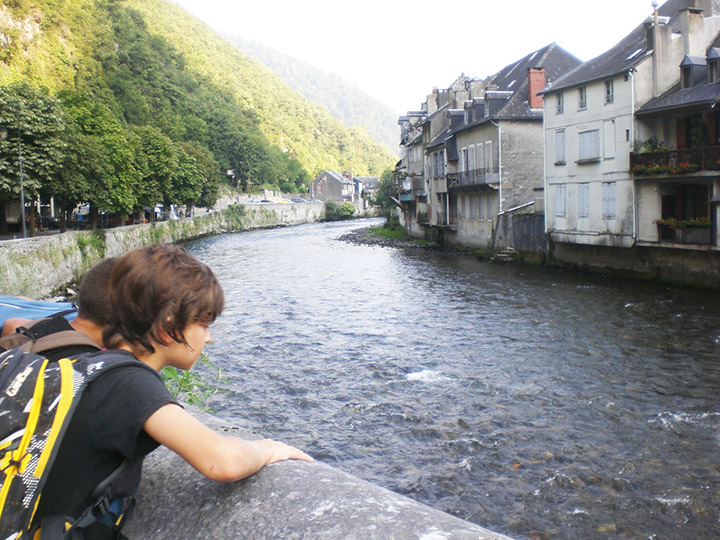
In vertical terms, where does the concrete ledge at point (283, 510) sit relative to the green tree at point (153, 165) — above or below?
below

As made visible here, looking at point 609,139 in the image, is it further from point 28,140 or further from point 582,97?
point 28,140

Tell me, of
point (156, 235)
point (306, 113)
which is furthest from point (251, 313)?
point (306, 113)

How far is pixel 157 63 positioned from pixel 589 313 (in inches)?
3997

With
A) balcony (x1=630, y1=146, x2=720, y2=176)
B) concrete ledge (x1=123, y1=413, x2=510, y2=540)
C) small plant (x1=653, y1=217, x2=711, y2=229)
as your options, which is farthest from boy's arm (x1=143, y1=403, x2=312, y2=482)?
small plant (x1=653, y1=217, x2=711, y2=229)

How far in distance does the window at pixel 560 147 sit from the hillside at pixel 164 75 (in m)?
41.2

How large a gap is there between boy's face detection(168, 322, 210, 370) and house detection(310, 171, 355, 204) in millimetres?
127920

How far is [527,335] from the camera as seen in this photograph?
58.7 ft

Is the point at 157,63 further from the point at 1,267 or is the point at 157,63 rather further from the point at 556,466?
the point at 556,466

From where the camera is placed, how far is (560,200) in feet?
104

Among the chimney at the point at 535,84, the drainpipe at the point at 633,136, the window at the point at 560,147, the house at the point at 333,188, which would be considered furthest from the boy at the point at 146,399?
the house at the point at 333,188

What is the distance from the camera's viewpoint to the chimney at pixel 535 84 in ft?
127

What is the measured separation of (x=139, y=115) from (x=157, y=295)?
9103cm

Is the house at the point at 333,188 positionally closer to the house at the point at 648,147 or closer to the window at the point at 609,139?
the house at the point at 648,147

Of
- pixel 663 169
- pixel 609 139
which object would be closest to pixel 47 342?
pixel 663 169
